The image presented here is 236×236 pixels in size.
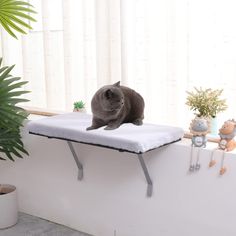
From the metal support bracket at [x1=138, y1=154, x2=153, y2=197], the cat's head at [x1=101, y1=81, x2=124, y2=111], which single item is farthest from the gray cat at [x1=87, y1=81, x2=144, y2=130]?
the metal support bracket at [x1=138, y1=154, x2=153, y2=197]

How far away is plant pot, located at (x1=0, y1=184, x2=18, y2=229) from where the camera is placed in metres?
2.30

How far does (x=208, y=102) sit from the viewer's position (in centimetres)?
180

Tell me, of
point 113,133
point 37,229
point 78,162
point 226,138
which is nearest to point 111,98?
point 113,133

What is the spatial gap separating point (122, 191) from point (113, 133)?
0.47 meters

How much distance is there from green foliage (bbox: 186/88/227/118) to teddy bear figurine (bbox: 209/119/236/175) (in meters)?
0.12

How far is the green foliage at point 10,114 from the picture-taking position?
2094 mm

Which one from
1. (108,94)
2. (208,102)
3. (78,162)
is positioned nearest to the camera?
(108,94)

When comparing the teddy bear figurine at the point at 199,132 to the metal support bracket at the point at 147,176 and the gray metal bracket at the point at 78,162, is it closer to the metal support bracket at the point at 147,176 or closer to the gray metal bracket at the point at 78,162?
the metal support bracket at the point at 147,176

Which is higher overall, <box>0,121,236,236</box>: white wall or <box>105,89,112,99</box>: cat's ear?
<box>105,89,112,99</box>: cat's ear

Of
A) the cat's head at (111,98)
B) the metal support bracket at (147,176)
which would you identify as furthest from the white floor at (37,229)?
the cat's head at (111,98)

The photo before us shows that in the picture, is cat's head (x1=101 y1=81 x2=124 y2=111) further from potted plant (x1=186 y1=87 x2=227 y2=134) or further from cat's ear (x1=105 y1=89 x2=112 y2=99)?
potted plant (x1=186 y1=87 x2=227 y2=134)

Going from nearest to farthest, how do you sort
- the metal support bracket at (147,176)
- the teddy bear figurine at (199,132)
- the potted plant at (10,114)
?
the teddy bear figurine at (199,132)
the metal support bracket at (147,176)
the potted plant at (10,114)

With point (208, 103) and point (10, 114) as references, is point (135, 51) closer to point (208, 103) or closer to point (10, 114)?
point (208, 103)

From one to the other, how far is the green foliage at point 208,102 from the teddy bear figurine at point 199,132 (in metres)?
0.05
